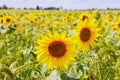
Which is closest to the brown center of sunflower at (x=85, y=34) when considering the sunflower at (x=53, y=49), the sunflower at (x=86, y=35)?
the sunflower at (x=86, y=35)

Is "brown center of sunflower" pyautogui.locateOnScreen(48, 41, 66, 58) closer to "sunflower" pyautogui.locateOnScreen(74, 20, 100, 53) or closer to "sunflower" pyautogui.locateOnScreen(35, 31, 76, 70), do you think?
"sunflower" pyautogui.locateOnScreen(35, 31, 76, 70)

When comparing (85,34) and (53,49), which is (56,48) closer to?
(53,49)

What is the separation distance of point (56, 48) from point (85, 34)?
56cm

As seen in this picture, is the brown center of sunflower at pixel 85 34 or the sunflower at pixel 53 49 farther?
the brown center of sunflower at pixel 85 34

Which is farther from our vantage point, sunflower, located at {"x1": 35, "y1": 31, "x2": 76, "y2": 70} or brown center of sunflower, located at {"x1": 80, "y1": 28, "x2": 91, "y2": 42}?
brown center of sunflower, located at {"x1": 80, "y1": 28, "x2": 91, "y2": 42}

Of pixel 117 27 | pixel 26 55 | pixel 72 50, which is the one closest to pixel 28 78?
pixel 26 55

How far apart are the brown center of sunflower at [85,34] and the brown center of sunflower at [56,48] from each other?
450 mm

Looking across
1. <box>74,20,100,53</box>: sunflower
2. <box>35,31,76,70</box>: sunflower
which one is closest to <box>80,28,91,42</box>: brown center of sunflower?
<box>74,20,100,53</box>: sunflower

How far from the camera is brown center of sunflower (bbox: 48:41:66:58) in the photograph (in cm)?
185

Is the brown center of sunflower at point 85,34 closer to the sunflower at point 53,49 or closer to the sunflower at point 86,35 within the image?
the sunflower at point 86,35

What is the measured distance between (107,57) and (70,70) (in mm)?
970

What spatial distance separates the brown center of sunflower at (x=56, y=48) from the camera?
6.07 ft

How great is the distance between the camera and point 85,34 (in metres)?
2.38

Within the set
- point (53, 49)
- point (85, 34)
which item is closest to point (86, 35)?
point (85, 34)
